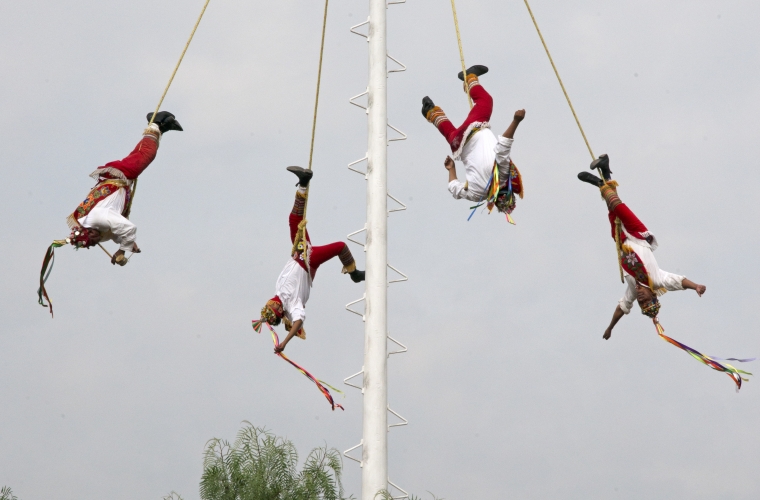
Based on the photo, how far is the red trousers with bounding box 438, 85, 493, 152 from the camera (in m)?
12.5

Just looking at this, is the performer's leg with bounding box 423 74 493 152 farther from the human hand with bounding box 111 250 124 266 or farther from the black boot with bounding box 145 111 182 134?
the human hand with bounding box 111 250 124 266

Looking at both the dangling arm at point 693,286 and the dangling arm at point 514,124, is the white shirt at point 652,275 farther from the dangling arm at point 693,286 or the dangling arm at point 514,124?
the dangling arm at point 514,124

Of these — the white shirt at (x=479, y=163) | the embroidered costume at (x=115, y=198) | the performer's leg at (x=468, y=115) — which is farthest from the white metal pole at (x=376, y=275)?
the embroidered costume at (x=115, y=198)

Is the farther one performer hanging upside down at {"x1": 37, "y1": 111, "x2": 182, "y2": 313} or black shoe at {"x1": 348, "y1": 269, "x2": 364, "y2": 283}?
black shoe at {"x1": 348, "y1": 269, "x2": 364, "y2": 283}

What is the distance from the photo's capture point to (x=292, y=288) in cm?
1280

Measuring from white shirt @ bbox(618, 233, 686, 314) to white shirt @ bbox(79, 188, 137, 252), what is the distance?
4365mm

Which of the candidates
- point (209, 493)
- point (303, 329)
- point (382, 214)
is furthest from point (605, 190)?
point (209, 493)

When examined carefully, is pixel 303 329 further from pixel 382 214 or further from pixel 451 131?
pixel 451 131

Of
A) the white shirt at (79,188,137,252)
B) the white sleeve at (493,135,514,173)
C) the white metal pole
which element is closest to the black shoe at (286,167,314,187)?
the white metal pole

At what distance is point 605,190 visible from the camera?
39.9 feet

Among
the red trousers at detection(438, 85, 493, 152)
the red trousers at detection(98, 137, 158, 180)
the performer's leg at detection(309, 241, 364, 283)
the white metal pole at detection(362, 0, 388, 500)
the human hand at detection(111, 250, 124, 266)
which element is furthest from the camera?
the performer's leg at detection(309, 241, 364, 283)

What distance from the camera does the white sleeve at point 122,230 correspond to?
465 inches

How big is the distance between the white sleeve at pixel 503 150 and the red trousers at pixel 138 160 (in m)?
3.15

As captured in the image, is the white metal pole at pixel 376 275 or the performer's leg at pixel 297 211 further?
the performer's leg at pixel 297 211
